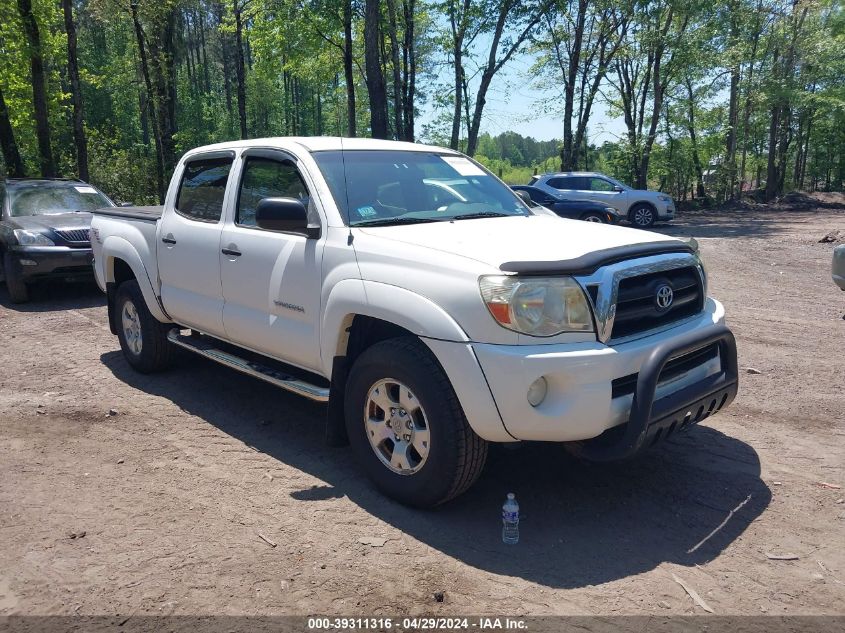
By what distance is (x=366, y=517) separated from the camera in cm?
365

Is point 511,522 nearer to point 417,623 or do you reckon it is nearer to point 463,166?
point 417,623

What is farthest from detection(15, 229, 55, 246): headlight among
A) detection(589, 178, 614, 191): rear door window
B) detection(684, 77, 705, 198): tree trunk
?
detection(684, 77, 705, 198): tree trunk

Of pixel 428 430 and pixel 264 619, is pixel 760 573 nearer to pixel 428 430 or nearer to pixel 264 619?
pixel 428 430

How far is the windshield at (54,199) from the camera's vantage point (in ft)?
34.7

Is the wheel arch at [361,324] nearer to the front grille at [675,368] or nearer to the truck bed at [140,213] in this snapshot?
the front grille at [675,368]

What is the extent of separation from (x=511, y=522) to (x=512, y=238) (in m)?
1.53

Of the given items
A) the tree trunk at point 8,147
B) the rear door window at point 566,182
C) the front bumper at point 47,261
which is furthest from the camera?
the rear door window at point 566,182

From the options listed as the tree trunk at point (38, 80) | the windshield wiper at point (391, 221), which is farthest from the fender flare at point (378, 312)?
the tree trunk at point (38, 80)

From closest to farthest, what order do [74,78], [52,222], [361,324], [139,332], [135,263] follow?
1. [361,324]
2. [135,263]
3. [139,332]
4. [52,222]
5. [74,78]

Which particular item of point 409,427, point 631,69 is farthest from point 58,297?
point 631,69

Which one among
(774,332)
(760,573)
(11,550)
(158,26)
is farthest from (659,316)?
(158,26)

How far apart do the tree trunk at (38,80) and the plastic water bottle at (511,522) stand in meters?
18.3

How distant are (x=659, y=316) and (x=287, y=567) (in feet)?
7.54

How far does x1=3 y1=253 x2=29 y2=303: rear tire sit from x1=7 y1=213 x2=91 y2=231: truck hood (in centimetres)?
51
